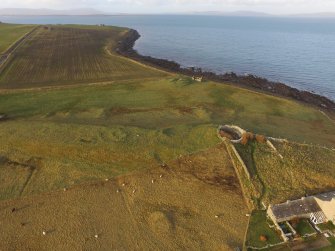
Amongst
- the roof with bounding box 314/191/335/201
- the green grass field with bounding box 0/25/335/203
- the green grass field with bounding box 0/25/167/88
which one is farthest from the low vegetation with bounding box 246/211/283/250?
the green grass field with bounding box 0/25/167/88

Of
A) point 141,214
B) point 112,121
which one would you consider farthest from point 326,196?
point 112,121

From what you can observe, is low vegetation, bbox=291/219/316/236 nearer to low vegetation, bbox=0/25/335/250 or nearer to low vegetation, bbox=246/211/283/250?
low vegetation, bbox=246/211/283/250

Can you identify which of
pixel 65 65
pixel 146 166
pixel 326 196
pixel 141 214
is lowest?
pixel 141 214

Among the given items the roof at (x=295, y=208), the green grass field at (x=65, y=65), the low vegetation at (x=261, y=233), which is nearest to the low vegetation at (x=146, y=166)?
the low vegetation at (x=261, y=233)

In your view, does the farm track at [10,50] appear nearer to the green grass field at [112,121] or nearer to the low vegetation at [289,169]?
the green grass field at [112,121]

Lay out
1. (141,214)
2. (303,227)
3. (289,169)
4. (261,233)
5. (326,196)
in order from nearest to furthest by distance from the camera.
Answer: (261,233), (303,227), (141,214), (326,196), (289,169)

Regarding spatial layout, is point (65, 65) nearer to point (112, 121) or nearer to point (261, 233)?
point (112, 121)

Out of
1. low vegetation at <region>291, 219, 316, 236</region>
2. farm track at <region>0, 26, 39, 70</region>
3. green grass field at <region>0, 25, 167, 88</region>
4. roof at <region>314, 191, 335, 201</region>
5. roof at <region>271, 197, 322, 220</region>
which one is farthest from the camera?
farm track at <region>0, 26, 39, 70</region>
